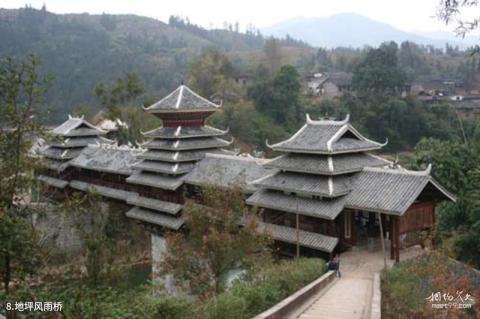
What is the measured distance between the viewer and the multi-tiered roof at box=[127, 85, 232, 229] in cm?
2614

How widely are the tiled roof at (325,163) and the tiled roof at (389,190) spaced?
710 millimetres

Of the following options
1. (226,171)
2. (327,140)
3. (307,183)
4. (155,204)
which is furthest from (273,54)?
(307,183)

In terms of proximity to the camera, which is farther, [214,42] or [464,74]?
[214,42]

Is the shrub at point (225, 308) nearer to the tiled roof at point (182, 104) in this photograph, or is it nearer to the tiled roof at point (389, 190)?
the tiled roof at point (389, 190)

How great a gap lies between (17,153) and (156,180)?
→ 1838 cm

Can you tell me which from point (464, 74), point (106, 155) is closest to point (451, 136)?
point (464, 74)

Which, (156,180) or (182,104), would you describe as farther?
(156,180)

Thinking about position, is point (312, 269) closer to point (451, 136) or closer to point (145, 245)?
point (145, 245)

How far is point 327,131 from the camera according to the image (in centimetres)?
2056

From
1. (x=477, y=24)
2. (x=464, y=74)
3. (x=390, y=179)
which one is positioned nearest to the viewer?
(x=477, y=24)

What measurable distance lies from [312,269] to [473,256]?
30.1 feet

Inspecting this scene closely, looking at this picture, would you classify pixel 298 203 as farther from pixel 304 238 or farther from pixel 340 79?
pixel 340 79

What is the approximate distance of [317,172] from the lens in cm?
1934

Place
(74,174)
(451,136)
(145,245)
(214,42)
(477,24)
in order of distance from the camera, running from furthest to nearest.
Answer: (214,42), (451,136), (74,174), (145,245), (477,24)
